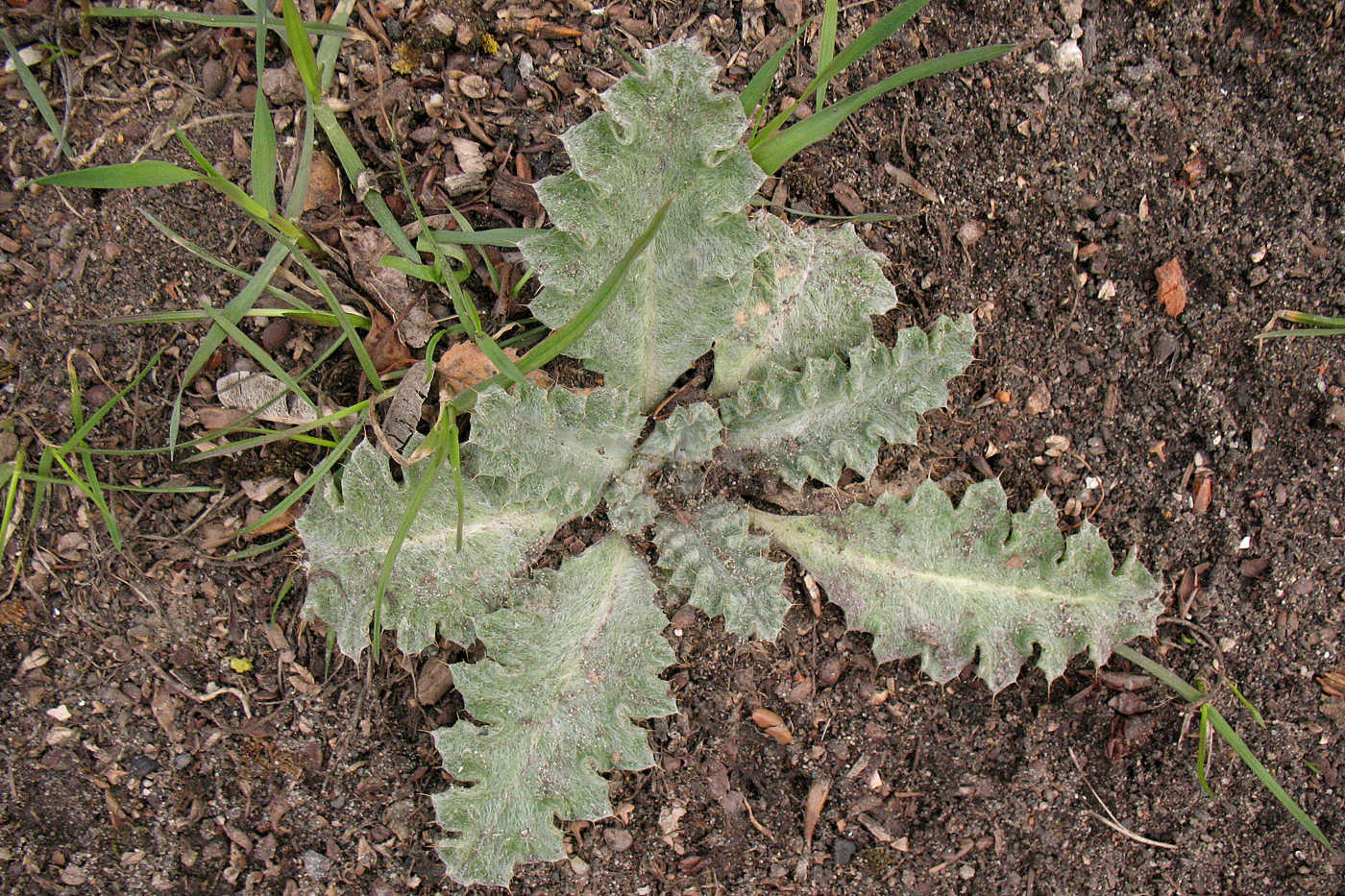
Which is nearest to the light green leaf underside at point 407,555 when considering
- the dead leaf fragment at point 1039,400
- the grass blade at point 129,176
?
the grass blade at point 129,176

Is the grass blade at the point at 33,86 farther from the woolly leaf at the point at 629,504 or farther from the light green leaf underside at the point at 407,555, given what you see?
the woolly leaf at the point at 629,504

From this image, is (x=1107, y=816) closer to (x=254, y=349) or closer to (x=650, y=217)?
(x=650, y=217)

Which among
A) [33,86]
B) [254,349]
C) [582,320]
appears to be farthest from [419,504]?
[33,86]

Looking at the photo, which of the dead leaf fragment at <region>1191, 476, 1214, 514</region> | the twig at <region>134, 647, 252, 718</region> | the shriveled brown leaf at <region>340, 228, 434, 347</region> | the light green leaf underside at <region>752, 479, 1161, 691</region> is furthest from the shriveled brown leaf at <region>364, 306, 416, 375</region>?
the dead leaf fragment at <region>1191, 476, 1214, 514</region>

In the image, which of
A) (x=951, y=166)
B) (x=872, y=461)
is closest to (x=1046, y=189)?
(x=951, y=166)

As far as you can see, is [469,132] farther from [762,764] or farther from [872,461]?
[762,764]
